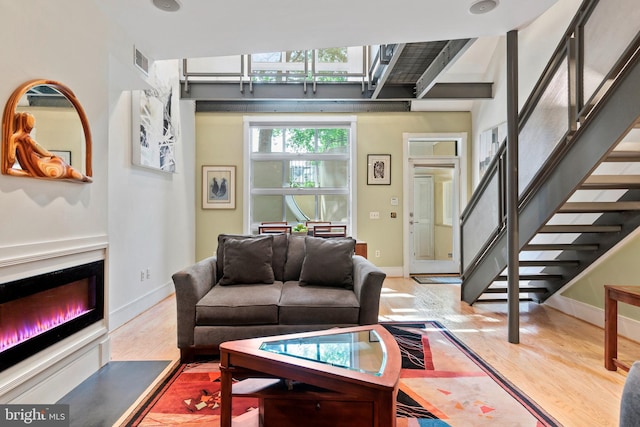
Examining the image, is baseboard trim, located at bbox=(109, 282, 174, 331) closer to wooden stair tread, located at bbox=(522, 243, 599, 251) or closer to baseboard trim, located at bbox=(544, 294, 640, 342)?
wooden stair tread, located at bbox=(522, 243, 599, 251)

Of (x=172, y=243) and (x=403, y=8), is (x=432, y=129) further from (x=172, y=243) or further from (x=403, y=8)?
(x=172, y=243)

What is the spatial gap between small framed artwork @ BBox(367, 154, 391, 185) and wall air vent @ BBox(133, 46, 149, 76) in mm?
3752

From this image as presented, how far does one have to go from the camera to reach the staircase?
2.13m

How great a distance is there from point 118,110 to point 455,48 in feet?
11.6

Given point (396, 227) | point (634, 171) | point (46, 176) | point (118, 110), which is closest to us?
point (46, 176)

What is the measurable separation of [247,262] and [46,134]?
5.64ft

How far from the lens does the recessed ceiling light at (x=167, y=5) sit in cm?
241

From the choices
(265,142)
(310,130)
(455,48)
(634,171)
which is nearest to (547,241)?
(634,171)

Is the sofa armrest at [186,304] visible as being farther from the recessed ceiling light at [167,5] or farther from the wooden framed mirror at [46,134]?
the recessed ceiling light at [167,5]

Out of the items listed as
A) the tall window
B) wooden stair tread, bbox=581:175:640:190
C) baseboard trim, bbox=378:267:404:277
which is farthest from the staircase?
the tall window

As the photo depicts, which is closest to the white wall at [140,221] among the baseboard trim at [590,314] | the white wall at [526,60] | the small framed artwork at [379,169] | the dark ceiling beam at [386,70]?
the dark ceiling beam at [386,70]

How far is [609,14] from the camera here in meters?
2.18

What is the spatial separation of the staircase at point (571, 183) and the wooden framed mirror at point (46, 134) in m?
3.29

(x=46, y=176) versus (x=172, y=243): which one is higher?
(x=46, y=176)
